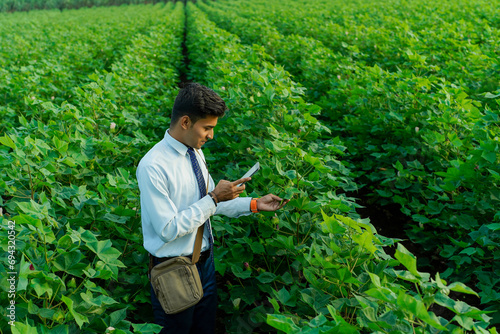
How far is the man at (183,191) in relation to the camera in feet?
5.78

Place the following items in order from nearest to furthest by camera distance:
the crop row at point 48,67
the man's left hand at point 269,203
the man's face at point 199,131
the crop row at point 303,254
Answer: the crop row at point 303,254, the man's face at point 199,131, the man's left hand at point 269,203, the crop row at point 48,67

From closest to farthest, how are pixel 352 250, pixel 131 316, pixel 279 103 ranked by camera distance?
1. pixel 352 250
2. pixel 131 316
3. pixel 279 103

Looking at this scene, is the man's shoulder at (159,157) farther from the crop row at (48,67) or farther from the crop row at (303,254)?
the crop row at (48,67)

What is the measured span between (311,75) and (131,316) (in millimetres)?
4951

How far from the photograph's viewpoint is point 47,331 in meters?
1.53

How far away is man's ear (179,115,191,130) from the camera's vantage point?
1853 mm

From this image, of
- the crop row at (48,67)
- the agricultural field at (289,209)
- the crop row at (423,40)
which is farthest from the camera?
the crop row at (423,40)

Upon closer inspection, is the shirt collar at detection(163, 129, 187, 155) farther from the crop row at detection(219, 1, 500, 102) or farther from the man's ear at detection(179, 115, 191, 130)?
the crop row at detection(219, 1, 500, 102)

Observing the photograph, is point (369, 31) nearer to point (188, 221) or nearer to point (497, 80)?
point (497, 80)

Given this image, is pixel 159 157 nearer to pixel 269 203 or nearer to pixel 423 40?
pixel 269 203

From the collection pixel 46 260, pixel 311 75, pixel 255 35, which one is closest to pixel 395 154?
pixel 311 75

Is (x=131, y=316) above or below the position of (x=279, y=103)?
below

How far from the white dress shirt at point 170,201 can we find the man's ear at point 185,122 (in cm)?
8

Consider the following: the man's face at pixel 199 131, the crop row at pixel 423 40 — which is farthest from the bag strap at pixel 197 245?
the crop row at pixel 423 40
